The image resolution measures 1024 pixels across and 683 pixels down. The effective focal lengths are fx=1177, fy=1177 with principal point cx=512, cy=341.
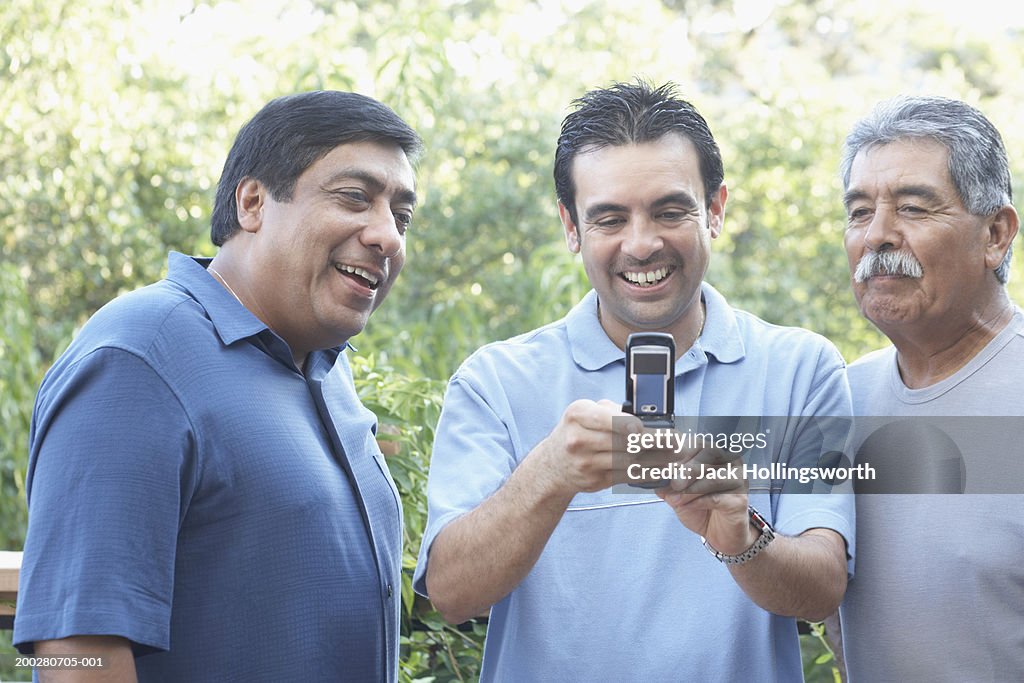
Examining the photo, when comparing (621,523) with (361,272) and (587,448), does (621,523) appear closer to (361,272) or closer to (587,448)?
(587,448)

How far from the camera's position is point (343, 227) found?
2.07 meters

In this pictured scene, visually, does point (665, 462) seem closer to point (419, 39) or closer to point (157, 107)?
point (419, 39)

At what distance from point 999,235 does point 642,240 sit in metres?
0.71

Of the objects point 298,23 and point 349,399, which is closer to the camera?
point 349,399

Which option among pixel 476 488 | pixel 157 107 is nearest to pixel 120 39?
pixel 157 107

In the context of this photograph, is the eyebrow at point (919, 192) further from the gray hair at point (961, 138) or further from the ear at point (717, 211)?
the ear at point (717, 211)

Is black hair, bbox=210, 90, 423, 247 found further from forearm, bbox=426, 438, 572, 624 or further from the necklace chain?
forearm, bbox=426, 438, 572, 624

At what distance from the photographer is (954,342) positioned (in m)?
2.24

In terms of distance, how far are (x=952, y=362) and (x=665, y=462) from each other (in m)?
0.82

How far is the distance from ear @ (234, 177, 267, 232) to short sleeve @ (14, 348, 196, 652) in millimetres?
453

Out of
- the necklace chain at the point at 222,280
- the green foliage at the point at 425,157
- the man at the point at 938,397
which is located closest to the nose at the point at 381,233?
the necklace chain at the point at 222,280

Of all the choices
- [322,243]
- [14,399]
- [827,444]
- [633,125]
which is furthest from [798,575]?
[14,399]

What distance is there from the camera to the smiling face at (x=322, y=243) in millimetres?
2049

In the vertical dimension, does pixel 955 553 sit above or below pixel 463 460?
below
